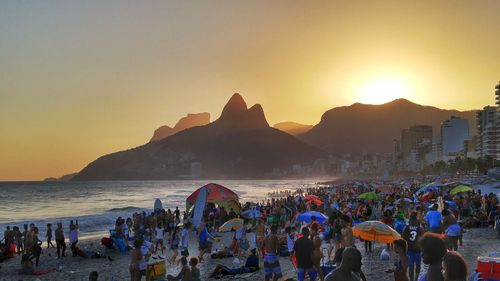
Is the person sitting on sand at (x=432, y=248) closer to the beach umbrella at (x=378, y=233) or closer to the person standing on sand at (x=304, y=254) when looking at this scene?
the person standing on sand at (x=304, y=254)

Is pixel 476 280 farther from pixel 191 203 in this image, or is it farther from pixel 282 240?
pixel 191 203

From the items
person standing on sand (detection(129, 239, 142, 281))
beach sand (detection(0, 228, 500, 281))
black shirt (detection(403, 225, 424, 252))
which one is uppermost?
black shirt (detection(403, 225, 424, 252))

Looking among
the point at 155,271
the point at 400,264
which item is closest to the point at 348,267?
the point at 400,264

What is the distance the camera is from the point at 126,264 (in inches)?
672

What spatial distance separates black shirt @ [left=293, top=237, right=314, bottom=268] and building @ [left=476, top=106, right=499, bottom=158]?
15832 cm

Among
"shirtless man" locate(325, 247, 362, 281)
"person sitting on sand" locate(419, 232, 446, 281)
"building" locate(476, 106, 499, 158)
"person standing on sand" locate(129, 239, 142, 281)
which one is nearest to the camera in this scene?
"shirtless man" locate(325, 247, 362, 281)

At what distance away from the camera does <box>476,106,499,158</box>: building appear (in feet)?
491

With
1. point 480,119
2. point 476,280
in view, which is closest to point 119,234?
point 476,280

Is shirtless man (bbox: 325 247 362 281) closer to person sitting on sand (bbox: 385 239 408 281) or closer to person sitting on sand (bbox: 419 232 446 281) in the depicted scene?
person sitting on sand (bbox: 419 232 446 281)

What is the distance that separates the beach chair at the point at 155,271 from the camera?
12.1 meters

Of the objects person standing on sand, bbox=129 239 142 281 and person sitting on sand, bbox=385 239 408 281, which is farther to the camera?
person standing on sand, bbox=129 239 142 281

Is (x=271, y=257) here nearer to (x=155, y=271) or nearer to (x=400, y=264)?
(x=400, y=264)

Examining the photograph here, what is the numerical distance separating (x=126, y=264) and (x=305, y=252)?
10.3 m


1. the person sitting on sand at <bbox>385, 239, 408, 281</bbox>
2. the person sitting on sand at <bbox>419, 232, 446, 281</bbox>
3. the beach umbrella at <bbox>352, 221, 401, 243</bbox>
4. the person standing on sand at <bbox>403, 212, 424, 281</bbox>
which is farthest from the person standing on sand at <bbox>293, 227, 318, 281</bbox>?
the person sitting on sand at <bbox>419, 232, 446, 281</bbox>
